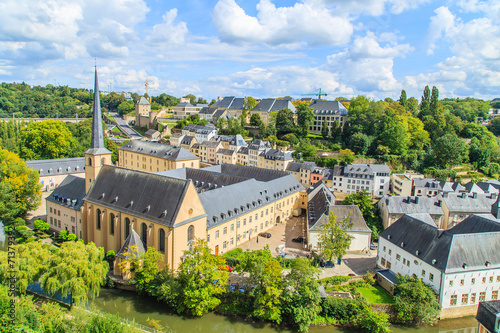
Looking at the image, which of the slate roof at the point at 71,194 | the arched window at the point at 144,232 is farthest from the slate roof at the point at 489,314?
the slate roof at the point at 71,194

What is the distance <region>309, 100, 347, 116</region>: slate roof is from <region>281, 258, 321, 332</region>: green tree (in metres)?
67.9

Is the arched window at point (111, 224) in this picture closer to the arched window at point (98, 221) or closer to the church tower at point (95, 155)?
the arched window at point (98, 221)

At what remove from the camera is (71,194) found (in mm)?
42375

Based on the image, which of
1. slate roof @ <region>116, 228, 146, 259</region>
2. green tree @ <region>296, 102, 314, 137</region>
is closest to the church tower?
slate roof @ <region>116, 228, 146, 259</region>

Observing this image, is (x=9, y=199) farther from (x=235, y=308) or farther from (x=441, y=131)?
(x=441, y=131)

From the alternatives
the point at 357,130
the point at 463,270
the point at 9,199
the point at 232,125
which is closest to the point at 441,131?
the point at 357,130

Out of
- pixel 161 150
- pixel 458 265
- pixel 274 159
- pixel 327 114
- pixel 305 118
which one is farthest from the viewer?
pixel 327 114

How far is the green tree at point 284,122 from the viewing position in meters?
88.8

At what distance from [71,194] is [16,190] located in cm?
900

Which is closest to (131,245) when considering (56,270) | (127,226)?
(127,226)

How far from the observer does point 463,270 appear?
2917 cm

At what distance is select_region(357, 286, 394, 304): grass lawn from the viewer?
3057cm

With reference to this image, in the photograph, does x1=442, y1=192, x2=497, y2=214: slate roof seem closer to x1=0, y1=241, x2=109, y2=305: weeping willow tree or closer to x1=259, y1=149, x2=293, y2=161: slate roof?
x1=259, y1=149, x2=293, y2=161: slate roof

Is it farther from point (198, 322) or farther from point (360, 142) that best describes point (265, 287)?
point (360, 142)
